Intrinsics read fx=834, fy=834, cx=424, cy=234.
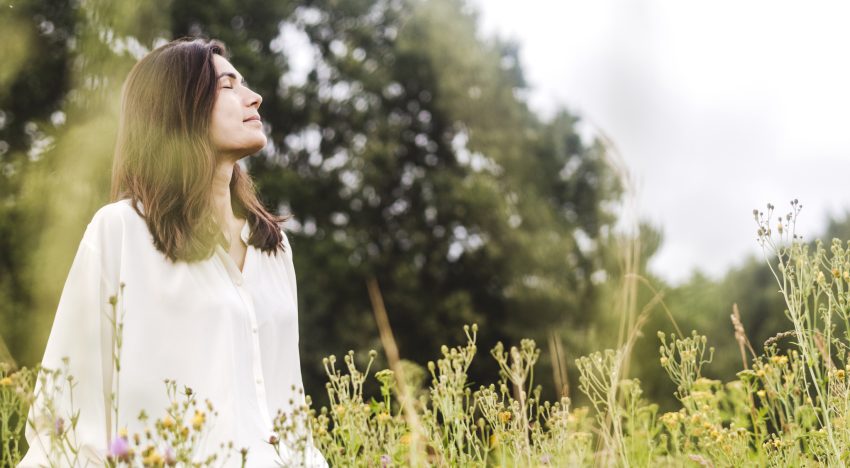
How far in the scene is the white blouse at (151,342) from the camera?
189cm

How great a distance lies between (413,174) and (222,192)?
1119cm

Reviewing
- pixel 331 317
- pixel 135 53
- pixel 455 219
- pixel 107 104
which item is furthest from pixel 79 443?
pixel 455 219

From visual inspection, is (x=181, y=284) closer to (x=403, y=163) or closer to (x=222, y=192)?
(x=222, y=192)

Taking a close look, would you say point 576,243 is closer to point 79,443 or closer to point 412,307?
point 412,307

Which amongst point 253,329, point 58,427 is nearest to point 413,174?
point 253,329

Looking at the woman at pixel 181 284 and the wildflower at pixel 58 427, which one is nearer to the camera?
the wildflower at pixel 58 427

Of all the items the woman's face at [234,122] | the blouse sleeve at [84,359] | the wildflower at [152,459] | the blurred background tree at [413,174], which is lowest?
the wildflower at [152,459]

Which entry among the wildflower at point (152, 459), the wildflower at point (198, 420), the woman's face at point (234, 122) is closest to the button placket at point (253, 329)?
the woman's face at point (234, 122)

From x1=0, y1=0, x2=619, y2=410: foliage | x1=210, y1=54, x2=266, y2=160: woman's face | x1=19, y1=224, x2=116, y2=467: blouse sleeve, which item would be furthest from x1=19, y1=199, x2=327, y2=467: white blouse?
x1=0, y1=0, x2=619, y2=410: foliage

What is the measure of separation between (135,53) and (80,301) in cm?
787

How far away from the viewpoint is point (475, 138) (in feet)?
44.7

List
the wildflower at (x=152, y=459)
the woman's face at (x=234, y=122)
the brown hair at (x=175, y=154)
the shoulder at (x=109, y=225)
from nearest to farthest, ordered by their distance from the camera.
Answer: the wildflower at (x=152, y=459) < the shoulder at (x=109, y=225) < the brown hair at (x=175, y=154) < the woman's face at (x=234, y=122)

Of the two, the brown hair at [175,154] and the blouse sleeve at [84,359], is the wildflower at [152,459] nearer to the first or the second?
the blouse sleeve at [84,359]

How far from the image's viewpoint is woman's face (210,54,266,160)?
2.34 m
